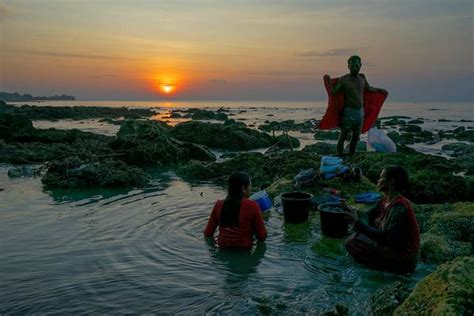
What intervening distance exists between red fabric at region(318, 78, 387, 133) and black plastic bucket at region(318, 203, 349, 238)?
15.4ft

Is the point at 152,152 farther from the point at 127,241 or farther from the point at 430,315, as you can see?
the point at 430,315

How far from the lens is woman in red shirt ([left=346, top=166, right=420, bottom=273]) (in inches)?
219

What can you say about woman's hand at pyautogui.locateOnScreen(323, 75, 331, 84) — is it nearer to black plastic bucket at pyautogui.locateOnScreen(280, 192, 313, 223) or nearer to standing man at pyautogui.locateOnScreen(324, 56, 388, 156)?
standing man at pyautogui.locateOnScreen(324, 56, 388, 156)

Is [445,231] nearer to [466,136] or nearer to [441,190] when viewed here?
[441,190]

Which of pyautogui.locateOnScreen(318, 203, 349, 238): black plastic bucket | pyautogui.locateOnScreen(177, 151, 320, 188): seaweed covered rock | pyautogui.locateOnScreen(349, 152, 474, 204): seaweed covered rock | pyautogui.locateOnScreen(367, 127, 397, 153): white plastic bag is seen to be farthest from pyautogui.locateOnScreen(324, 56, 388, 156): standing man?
pyautogui.locateOnScreen(318, 203, 349, 238): black plastic bucket

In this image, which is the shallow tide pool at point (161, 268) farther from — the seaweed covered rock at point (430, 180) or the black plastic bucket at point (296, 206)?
the seaweed covered rock at point (430, 180)

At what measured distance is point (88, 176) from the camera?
1319 centimetres

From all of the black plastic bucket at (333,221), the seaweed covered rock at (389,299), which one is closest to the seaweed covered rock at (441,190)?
the black plastic bucket at (333,221)

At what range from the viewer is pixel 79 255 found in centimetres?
705

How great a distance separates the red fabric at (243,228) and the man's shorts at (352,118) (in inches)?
238

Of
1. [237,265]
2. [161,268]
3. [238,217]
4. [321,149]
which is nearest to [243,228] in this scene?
[238,217]

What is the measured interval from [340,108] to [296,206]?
14.2ft

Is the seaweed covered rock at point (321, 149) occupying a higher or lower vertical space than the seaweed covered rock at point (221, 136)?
lower

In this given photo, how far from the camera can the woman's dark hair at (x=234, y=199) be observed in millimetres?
6584
